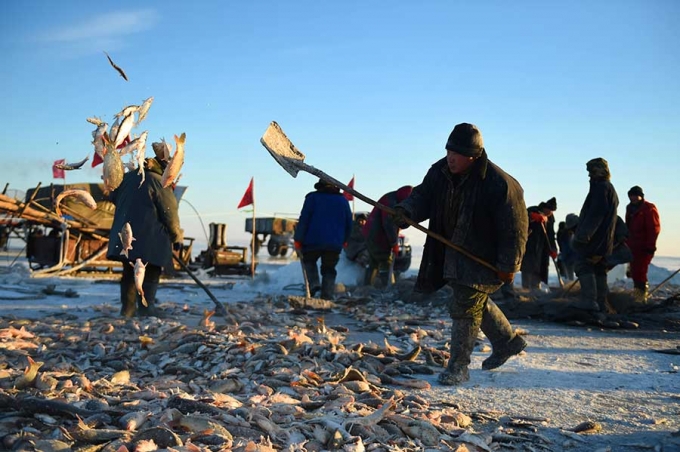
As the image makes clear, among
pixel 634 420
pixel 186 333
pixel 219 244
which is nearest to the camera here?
pixel 634 420

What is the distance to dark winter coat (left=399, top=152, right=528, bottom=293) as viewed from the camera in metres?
5.29

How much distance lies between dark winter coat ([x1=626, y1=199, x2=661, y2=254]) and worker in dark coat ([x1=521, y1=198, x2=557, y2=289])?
76.6 inches

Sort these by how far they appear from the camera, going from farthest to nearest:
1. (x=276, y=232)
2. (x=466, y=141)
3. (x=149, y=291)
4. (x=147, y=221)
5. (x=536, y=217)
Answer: (x=276, y=232) → (x=536, y=217) → (x=149, y=291) → (x=147, y=221) → (x=466, y=141)

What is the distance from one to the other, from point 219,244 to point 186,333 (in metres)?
14.1

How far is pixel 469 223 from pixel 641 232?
8504 mm

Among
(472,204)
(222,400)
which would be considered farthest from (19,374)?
(472,204)

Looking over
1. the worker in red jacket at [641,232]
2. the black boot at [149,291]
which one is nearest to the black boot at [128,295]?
the black boot at [149,291]

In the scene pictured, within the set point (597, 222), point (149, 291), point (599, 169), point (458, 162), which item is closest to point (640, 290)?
point (597, 222)

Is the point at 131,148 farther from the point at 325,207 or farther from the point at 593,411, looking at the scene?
the point at 325,207

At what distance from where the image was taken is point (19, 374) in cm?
472

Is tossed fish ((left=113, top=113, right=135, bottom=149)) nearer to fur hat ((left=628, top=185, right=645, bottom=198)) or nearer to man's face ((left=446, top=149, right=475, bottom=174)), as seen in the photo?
man's face ((left=446, top=149, right=475, bottom=174))

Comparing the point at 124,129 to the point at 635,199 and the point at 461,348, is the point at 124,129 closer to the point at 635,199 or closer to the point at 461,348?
the point at 461,348

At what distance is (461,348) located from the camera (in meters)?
5.45

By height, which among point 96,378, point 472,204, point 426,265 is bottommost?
point 96,378
